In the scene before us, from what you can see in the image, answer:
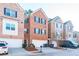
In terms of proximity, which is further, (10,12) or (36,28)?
(36,28)

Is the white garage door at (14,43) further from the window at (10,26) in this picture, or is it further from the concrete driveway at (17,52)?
the window at (10,26)

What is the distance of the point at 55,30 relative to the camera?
4.01 metres

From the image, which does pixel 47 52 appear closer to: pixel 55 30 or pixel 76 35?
pixel 55 30

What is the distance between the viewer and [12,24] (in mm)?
3816

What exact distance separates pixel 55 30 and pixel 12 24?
2.89ft

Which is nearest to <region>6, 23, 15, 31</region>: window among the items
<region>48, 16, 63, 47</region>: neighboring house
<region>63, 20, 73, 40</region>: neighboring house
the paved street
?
the paved street

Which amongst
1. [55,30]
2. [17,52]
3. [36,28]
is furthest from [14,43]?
[55,30]

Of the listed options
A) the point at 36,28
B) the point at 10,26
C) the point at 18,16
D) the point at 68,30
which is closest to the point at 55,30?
the point at 68,30

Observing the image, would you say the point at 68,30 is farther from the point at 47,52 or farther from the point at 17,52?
the point at 17,52

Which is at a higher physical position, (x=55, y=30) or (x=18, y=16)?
(x=18, y=16)

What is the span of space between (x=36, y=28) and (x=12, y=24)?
1.58 ft

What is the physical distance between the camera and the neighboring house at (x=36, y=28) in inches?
153

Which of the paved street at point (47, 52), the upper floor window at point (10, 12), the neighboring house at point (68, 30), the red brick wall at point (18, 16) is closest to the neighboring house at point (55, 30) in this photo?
the neighboring house at point (68, 30)

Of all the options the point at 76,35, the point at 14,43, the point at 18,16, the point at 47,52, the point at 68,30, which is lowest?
the point at 47,52
